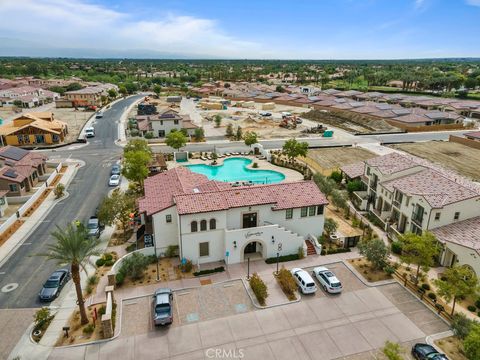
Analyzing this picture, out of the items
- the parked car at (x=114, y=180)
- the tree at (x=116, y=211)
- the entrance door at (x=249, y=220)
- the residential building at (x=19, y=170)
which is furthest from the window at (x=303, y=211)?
the residential building at (x=19, y=170)

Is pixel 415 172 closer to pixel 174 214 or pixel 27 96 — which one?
pixel 174 214

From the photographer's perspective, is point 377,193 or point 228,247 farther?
point 377,193

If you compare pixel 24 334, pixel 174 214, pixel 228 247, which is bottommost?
pixel 24 334

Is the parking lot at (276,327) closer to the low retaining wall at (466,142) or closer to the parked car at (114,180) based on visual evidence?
the parked car at (114,180)

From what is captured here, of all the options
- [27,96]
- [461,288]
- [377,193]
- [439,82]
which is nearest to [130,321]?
[461,288]

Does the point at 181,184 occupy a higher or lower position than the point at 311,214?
higher

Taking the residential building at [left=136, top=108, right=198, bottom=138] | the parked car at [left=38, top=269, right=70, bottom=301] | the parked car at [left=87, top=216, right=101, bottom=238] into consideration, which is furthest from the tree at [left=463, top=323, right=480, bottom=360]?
the residential building at [left=136, top=108, right=198, bottom=138]

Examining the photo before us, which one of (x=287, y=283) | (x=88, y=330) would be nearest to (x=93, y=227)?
(x=88, y=330)
